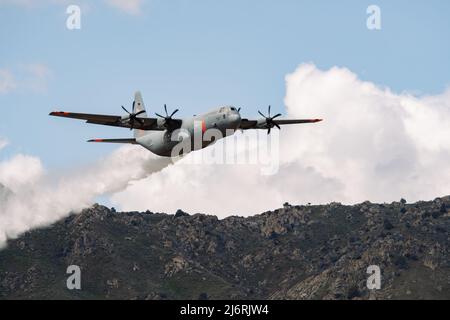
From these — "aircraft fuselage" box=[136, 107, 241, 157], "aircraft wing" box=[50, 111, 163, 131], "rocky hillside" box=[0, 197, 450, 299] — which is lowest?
"rocky hillside" box=[0, 197, 450, 299]

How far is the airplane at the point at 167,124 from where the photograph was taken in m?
69.6

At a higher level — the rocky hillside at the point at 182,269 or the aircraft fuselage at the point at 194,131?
the aircraft fuselage at the point at 194,131

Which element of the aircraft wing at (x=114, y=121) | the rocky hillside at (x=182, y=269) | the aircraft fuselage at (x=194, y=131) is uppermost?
the aircraft wing at (x=114, y=121)

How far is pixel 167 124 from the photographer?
237 feet

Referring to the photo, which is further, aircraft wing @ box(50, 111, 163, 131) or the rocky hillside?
the rocky hillside

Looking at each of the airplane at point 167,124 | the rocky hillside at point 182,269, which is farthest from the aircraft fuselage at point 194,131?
the rocky hillside at point 182,269

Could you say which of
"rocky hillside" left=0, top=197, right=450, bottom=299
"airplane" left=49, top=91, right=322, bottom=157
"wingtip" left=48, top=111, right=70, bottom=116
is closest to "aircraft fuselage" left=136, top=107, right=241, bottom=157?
"airplane" left=49, top=91, right=322, bottom=157

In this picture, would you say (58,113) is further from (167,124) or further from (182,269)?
(182,269)

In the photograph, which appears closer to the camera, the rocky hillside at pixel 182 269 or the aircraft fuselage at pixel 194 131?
the aircraft fuselage at pixel 194 131

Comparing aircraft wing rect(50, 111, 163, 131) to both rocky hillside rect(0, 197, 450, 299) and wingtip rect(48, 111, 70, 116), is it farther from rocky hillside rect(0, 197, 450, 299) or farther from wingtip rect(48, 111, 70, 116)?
rocky hillside rect(0, 197, 450, 299)

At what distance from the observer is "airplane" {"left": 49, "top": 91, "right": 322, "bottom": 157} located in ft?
228

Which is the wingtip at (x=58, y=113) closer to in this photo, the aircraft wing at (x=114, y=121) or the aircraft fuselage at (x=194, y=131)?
the aircraft wing at (x=114, y=121)

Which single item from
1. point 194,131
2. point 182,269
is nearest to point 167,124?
point 194,131
